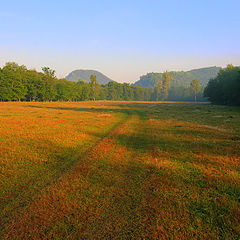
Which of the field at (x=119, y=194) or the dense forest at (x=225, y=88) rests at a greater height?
the dense forest at (x=225, y=88)

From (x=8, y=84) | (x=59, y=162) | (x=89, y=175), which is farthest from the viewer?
(x=8, y=84)

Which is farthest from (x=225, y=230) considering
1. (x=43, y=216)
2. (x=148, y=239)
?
(x=43, y=216)

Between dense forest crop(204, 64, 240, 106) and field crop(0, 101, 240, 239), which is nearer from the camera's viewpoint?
field crop(0, 101, 240, 239)

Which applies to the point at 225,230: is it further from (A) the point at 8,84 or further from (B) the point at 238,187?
(A) the point at 8,84

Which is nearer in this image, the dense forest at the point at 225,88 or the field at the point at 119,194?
the field at the point at 119,194

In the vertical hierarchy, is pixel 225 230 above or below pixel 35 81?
below

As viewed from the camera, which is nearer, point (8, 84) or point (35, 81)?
point (8, 84)

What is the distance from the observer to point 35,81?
10031 centimetres

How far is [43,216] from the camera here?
4.75 m

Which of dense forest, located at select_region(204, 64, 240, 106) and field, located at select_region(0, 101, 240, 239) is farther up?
dense forest, located at select_region(204, 64, 240, 106)

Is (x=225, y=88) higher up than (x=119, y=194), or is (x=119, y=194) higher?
(x=225, y=88)

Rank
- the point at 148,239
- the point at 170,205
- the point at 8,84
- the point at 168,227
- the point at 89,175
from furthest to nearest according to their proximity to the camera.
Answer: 1. the point at 8,84
2. the point at 89,175
3. the point at 170,205
4. the point at 168,227
5. the point at 148,239

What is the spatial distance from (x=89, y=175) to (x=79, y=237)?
352cm

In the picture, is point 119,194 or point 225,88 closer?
point 119,194
